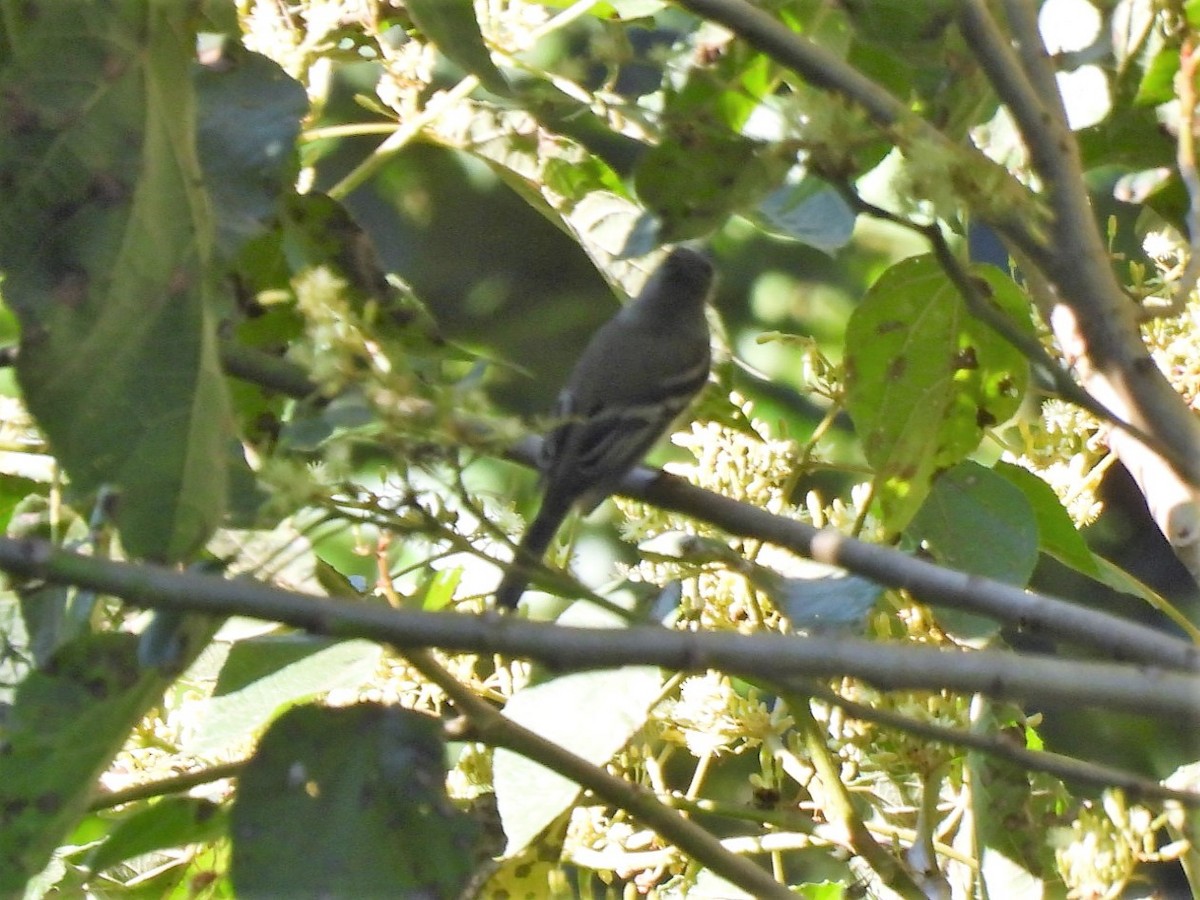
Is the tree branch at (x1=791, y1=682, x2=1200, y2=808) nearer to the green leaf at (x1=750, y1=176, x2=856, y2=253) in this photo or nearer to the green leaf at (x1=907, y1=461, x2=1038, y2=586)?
the green leaf at (x1=907, y1=461, x2=1038, y2=586)

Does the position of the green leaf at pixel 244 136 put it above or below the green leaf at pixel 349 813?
above

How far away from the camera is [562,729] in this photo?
2.64ft

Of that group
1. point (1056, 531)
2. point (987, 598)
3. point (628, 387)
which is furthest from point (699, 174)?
point (628, 387)

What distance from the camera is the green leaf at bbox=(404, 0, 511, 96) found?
2.38 feet

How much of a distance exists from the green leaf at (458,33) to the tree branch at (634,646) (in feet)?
1.18

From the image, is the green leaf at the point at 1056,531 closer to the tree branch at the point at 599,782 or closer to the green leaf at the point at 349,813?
the tree branch at the point at 599,782

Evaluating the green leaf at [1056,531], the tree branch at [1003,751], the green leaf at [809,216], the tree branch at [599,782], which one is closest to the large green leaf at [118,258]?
the tree branch at [599,782]

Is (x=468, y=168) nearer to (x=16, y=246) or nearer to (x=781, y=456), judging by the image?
(x=781, y=456)

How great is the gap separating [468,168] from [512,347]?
0.97 ft

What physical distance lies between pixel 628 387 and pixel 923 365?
3.14 ft

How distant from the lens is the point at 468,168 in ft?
6.92

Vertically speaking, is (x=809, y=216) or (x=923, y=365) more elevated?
(x=809, y=216)

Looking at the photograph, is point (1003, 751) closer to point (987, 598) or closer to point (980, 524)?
point (987, 598)

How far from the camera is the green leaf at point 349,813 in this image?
55cm
